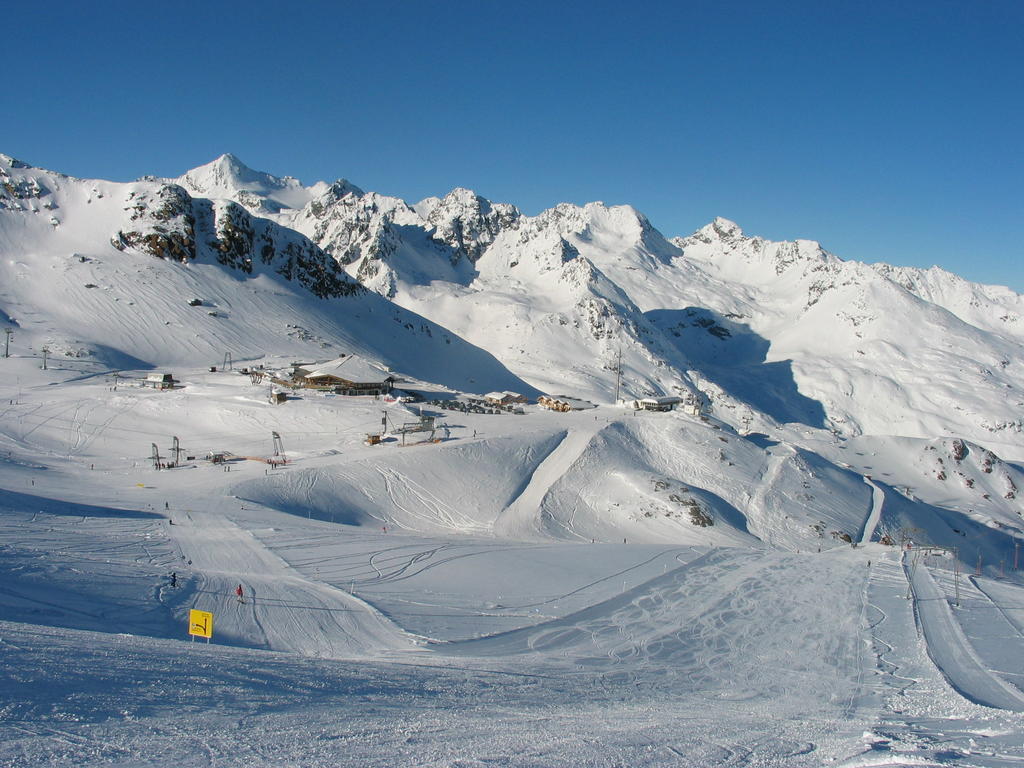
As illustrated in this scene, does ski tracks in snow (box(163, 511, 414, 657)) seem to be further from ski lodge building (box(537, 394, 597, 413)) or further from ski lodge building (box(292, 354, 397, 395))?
ski lodge building (box(537, 394, 597, 413))

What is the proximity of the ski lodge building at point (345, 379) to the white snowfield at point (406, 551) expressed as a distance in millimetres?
4351

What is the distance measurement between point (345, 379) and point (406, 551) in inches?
1590

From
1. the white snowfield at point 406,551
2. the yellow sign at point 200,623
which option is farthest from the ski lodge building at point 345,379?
the yellow sign at point 200,623

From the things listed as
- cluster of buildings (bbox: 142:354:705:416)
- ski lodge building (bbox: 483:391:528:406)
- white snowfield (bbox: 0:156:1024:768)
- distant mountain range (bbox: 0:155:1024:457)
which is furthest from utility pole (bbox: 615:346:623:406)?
cluster of buildings (bbox: 142:354:705:416)

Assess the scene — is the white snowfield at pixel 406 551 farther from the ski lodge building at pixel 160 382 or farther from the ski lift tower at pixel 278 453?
the ski lodge building at pixel 160 382

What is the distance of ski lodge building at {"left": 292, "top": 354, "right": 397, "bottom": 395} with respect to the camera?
2677 inches

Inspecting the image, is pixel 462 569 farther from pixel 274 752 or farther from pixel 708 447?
pixel 708 447

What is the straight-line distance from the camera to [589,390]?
11112cm

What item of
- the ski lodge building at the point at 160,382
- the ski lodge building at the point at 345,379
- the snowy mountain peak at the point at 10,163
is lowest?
the ski lodge building at the point at 160,382

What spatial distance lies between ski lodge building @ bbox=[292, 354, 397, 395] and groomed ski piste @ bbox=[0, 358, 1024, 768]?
254 inches

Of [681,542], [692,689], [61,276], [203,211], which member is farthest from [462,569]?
[203,211]

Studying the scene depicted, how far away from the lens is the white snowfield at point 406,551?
11.6m

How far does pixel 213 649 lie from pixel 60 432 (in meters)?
46.2

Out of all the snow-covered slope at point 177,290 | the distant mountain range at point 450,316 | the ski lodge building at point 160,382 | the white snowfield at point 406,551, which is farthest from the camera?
the distant mountain range at point 450,316
